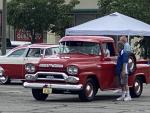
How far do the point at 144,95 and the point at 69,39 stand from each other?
145 inches

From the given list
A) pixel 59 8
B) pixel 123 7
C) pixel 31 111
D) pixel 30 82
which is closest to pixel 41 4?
pixel 59 8

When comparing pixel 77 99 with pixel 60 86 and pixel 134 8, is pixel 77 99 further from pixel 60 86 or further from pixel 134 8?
pixel 134 8

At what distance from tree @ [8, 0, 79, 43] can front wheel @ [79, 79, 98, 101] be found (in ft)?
66.4

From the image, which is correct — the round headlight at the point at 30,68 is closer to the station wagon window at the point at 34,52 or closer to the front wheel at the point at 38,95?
the front wheel at the point at 38,95

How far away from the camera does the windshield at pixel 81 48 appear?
18.5 meters

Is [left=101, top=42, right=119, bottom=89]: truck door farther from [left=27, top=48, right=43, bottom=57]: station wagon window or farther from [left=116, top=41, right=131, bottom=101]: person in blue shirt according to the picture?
[left=27, top=48, right=43, bottom=57]: station wagon window

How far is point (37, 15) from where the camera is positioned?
37.6 m

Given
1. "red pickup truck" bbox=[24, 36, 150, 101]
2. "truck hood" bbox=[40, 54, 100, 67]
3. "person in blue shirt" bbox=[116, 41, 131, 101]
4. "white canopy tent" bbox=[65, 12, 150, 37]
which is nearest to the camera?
"red pickup truck" bbox=[24, 36, 150, 101]

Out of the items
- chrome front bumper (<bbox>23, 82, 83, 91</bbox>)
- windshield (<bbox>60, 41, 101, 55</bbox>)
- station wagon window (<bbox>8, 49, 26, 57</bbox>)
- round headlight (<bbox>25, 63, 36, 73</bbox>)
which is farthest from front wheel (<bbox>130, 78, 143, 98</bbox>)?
station wagon window (<bbox>8, 49, 26, 57</bbox>)

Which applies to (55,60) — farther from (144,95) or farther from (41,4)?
(41,4)

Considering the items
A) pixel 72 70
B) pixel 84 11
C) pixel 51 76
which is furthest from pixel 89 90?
pixel 84 11

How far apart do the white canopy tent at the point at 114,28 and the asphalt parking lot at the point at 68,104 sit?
7.13m

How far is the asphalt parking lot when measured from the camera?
15359mm

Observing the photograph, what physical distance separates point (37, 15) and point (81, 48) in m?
19.3
